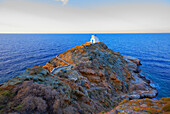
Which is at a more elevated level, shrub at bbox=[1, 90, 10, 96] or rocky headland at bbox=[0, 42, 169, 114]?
shrub at bbox=[1, 90, 10, 96]

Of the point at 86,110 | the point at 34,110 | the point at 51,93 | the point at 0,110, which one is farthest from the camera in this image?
the point at 86,110

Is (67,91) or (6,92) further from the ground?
(6,92)

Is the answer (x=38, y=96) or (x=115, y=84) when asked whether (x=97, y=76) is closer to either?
(x=115, y=84)

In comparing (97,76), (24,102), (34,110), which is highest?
(24,102)

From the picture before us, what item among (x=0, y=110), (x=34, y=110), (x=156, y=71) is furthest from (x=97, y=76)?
(x=156, y=71)

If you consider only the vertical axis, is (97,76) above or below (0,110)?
below

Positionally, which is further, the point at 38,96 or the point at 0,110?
the point at 38,96

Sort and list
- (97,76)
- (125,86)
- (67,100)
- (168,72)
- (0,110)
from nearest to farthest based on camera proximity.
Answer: (0,110), (67,100), (97,76), (125,86), (168,72)

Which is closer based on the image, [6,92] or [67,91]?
[6,92]

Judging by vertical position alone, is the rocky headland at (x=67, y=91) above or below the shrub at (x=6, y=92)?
below

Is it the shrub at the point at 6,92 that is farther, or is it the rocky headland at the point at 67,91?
the shrub at the point at 6,92

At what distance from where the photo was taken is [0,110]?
7742 mm

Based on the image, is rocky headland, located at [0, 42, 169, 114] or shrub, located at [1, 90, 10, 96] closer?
rocky headland, located at [0, 42, 169, 114]

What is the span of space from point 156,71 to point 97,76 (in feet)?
113
